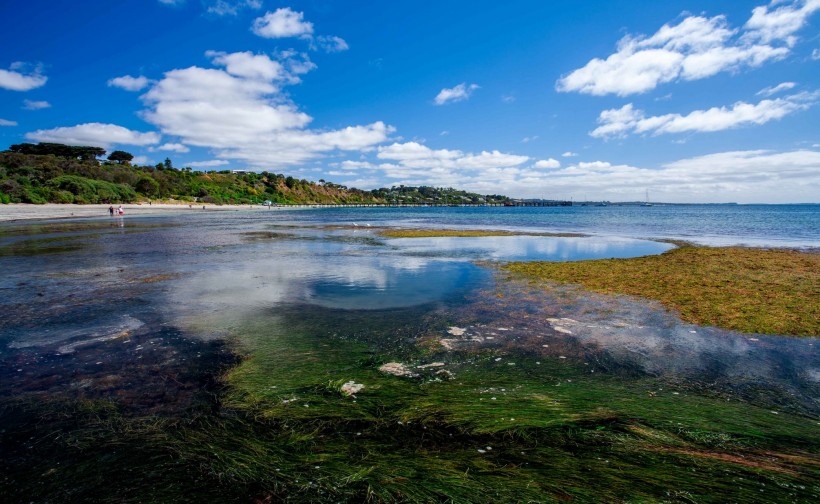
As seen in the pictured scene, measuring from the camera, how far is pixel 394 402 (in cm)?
571

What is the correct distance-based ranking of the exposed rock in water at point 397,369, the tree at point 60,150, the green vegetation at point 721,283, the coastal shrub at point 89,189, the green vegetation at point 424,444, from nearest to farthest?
the green vegetation at point 424,444 < the exposed rock in water at point 397,369 < the green vegetation at point 721,283 < the coastal shrub at point 89,189 < the tree at point 60,150

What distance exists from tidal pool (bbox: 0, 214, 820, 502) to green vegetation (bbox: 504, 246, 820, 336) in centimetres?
128

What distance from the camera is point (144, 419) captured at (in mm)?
5145

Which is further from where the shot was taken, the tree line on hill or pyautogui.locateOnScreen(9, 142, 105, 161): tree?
pyautogui.locateOnScreen(9, 142, 105, 161): tree

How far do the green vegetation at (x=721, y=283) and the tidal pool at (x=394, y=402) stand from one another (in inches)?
50.5

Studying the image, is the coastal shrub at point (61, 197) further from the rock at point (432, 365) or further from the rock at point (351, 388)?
the rock at point (432, 365)

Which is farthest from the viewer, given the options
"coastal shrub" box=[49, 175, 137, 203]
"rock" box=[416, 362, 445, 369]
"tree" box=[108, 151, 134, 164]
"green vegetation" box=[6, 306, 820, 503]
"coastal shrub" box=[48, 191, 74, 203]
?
"tree" box=[108, 151, 134, 164]

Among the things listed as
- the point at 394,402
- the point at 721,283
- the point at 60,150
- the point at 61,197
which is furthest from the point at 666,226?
the point at 60,150

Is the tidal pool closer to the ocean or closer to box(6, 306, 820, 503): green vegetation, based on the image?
box(6, 306, 820, 503): green vegetation

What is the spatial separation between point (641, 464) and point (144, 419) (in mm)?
6178

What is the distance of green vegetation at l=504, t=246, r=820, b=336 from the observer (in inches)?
390

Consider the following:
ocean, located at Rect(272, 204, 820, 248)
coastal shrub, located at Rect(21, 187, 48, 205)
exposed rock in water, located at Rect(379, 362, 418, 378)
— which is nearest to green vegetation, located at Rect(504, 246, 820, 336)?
exposed rock in water, located at Rect(379, 362, 418, 378)

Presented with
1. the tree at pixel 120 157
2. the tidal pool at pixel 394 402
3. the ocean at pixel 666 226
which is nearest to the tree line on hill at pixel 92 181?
the tree at pixel 120 157

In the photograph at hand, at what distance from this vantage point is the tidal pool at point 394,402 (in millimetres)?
4031
